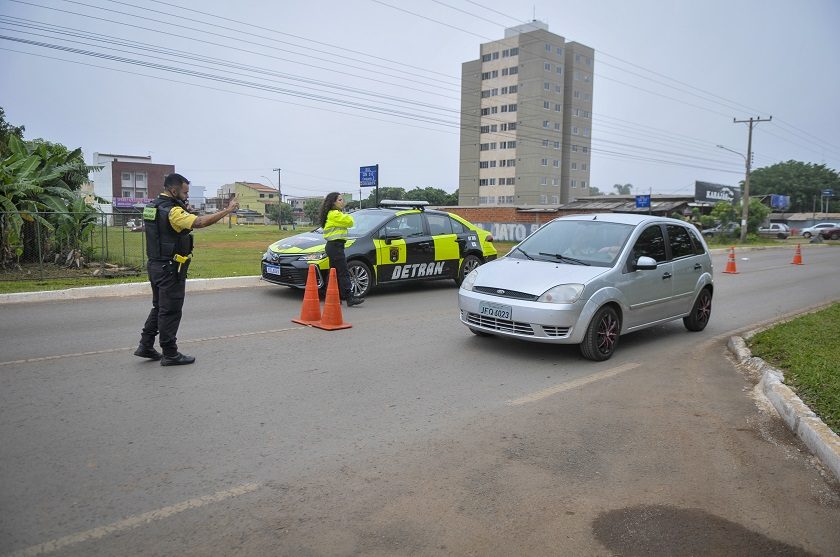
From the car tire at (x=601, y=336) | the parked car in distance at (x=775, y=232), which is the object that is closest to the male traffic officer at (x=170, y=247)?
the car tire at (x=601, y=336)

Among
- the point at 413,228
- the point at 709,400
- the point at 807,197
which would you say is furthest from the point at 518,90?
the point at 709,400

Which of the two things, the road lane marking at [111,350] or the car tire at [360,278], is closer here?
the road lane marking at [111,350]

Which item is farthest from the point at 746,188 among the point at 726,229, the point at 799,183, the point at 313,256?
the point at 799,183

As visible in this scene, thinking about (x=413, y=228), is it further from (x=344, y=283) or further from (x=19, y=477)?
(x=19, y=477)

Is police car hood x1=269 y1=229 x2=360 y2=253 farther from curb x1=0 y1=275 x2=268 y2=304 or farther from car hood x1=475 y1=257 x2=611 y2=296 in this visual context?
car hood x1=475 y1=257 x2=611 y2=296

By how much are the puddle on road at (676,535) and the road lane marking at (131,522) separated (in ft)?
6.89

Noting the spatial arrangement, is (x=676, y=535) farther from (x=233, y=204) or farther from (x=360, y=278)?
(x=360, y=278)

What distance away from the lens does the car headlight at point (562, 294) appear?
6758 millimetres

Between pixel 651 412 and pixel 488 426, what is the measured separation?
1.57m

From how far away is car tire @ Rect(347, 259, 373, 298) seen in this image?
10953 mm

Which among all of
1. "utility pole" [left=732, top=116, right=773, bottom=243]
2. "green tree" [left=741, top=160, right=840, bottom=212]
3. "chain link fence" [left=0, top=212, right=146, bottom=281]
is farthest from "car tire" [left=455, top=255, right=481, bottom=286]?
"green tree" [left=741, top=160, right=840, bottom=212]

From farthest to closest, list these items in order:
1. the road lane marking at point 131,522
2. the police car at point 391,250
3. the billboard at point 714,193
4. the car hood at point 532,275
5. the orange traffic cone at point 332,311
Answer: the billboard at point 714,193 < the police car at point 391,250 < the orange traffic cone at point 332,311 < the car hood at point 532,275 < the road lane marking at point 131,522

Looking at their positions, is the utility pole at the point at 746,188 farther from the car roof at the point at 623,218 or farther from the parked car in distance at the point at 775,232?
the car roof at the point at 623,218

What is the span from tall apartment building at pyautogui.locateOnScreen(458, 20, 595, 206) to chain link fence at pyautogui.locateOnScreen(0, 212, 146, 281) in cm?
7982
